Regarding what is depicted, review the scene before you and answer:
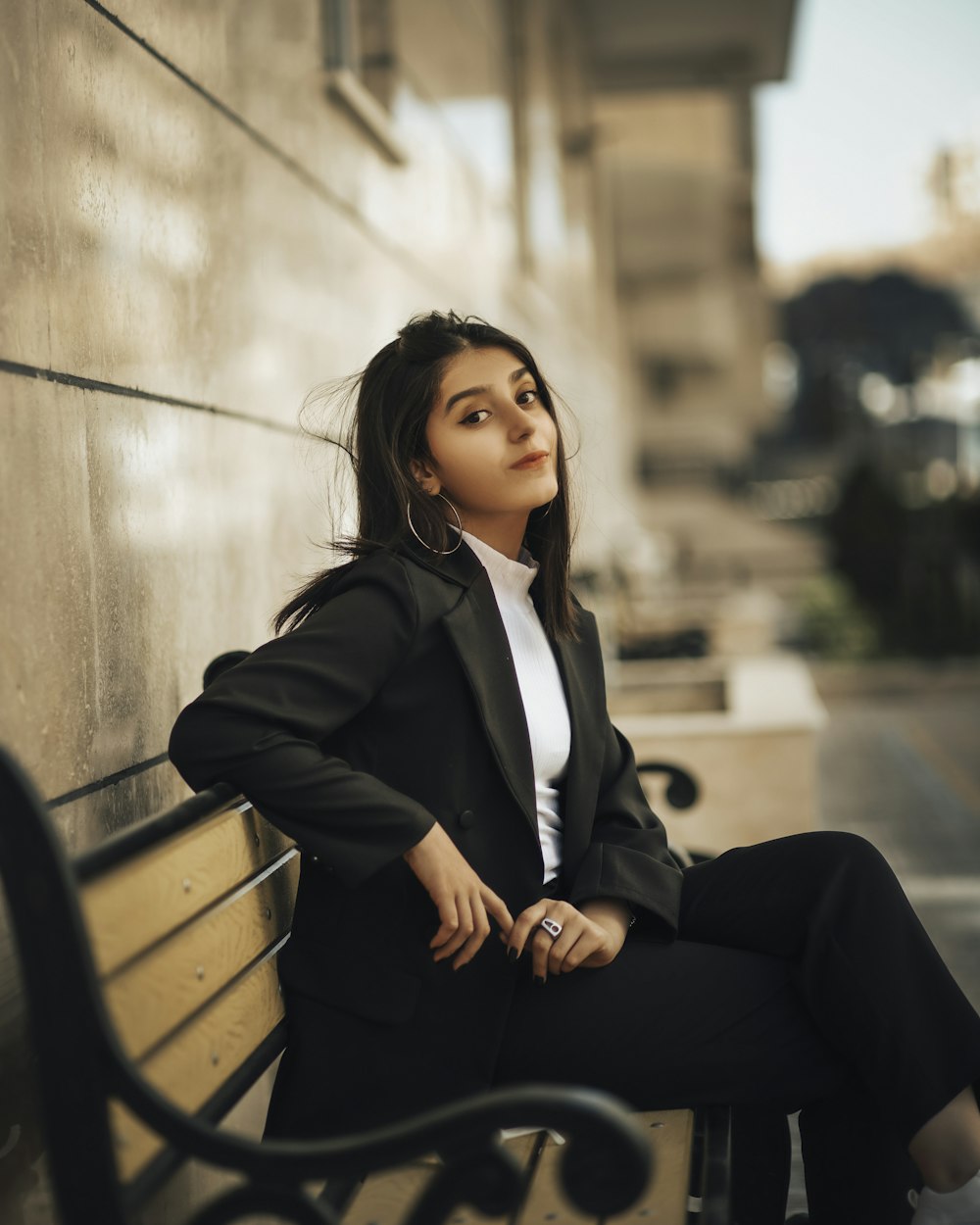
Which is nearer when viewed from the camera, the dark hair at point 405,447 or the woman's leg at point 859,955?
the woman's leg at point 859,955

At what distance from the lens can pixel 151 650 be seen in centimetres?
246

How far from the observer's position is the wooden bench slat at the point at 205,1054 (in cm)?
147

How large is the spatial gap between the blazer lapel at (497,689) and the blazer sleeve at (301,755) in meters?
0.20

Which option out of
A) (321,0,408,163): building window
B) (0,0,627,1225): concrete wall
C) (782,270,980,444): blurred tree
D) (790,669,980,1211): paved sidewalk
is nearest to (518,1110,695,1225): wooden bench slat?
(0,0,627,1225): concrete wall

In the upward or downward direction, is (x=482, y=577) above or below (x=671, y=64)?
below

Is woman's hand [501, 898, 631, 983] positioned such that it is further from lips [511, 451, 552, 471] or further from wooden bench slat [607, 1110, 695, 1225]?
lips [511, 451, 552, 471]

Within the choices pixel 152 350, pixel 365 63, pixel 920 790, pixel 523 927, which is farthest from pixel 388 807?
pixel 920 790

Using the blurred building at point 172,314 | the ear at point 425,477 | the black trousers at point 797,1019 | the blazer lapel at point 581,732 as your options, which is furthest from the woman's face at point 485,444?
the black trousers at point 797,1019

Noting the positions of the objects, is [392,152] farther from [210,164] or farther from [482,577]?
[482,577]

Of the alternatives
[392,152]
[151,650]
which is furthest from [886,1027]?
[392,152]

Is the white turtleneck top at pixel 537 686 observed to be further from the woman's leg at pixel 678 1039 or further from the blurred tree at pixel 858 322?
the blurred tree at pixel 858 322

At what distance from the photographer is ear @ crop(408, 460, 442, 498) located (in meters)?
2.28

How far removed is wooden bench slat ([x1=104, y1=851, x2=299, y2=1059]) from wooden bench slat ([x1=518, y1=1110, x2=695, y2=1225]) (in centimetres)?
50

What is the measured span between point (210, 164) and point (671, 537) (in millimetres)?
29316
